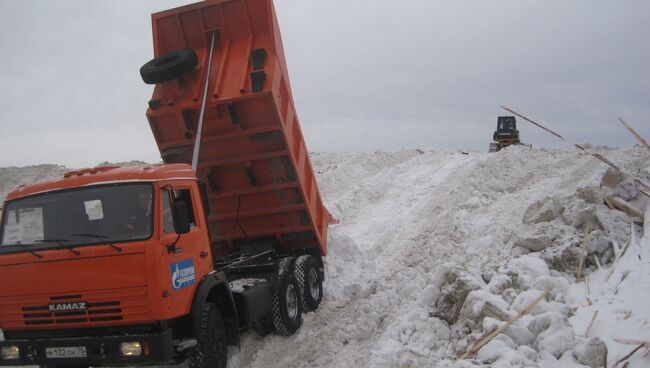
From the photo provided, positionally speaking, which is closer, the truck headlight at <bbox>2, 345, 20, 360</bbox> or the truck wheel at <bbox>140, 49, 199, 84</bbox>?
the truck headlight at <bbox>2, 345, 20, 360</bbox>

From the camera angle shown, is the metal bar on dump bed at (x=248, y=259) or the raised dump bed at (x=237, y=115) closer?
the metal bar on dump bed at (x=248, y=259)

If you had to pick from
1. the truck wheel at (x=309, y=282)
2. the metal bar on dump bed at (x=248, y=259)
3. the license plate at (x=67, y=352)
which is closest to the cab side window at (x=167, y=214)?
the license plate at (x=67, y=352)

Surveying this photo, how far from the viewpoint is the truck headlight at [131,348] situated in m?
4.66

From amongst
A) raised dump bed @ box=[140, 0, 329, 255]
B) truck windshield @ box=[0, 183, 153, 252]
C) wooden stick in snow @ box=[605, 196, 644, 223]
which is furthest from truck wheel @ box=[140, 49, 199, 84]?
wooden stick in snow @ box=[605, 196, 644, 223]

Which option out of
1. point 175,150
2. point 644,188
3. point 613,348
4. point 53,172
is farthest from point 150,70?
point 53,172

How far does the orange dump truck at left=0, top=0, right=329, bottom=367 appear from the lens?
4.75 meters

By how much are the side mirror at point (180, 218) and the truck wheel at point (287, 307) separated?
2.19m

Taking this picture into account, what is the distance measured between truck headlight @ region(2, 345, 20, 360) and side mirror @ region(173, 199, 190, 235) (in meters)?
1.94

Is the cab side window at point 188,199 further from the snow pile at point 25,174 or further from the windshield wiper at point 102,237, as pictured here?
the snow pile at point 25,174

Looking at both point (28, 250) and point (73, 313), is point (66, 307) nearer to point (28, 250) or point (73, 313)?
point (73, 313)

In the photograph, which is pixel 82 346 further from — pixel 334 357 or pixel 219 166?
pixel 219 166

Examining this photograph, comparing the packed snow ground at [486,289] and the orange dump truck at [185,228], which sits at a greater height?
the orange dump truck at [185,228]

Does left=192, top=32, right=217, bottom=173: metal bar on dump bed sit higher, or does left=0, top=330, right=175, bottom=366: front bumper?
left=192, top=32, right=217, bottom=173: metal bar on dump bed

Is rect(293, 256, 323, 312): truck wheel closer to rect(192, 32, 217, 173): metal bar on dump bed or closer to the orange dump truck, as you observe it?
the orange dump truck
